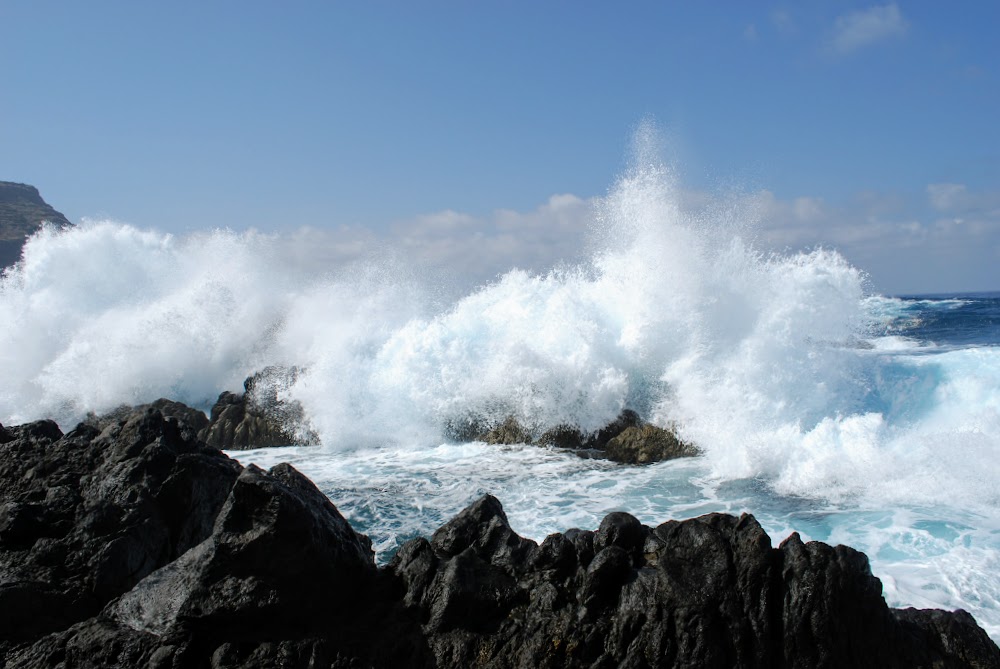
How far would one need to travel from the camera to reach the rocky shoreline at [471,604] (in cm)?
→ 420

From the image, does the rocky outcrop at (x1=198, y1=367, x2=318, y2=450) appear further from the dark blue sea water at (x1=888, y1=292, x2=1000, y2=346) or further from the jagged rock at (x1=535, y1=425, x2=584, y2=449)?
the dark blue sea water at (x1=888, y1=292, x2=1000, y2=346)

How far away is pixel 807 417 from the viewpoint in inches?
466

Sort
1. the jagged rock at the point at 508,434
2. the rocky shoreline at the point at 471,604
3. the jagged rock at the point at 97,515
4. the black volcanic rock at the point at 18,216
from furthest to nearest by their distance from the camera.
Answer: the black volcanic rock at the point at 18,216 < the jagged rock at the point at 508,434 < the jagged rock at the point at 97,515 < the rocky shoreline at the point at 471,604

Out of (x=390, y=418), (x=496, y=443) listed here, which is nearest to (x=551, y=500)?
(x=496, y=443)

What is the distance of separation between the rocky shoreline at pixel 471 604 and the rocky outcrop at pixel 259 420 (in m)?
9.35

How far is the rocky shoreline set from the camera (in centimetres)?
420

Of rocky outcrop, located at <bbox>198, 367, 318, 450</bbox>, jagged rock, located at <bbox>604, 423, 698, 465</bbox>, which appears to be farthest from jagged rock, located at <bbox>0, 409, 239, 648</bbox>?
rocky outcrop, located at <bbox>198, 367, 318, 450</bbox>

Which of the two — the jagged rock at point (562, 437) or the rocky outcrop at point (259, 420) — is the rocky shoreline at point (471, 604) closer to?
the jagged rock at point (562, 437)

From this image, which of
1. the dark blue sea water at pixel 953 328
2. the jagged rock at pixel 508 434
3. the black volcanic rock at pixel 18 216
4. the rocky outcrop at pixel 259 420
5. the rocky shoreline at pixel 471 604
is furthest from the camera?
the black volcanic rock at pixel 18 216

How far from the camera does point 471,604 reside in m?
4.59

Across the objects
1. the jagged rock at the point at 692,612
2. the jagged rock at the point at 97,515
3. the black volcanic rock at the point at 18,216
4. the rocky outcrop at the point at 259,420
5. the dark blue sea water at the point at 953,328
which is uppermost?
the black volcanic rock at the point at 18,216

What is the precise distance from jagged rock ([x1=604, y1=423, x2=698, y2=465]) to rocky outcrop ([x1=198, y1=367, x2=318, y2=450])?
22.0 ft

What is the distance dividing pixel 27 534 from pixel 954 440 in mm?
11542

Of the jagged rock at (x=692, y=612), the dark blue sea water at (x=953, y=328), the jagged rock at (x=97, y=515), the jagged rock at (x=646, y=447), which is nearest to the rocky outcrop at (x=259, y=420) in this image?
the jagged rock at (x=646, y=447)
